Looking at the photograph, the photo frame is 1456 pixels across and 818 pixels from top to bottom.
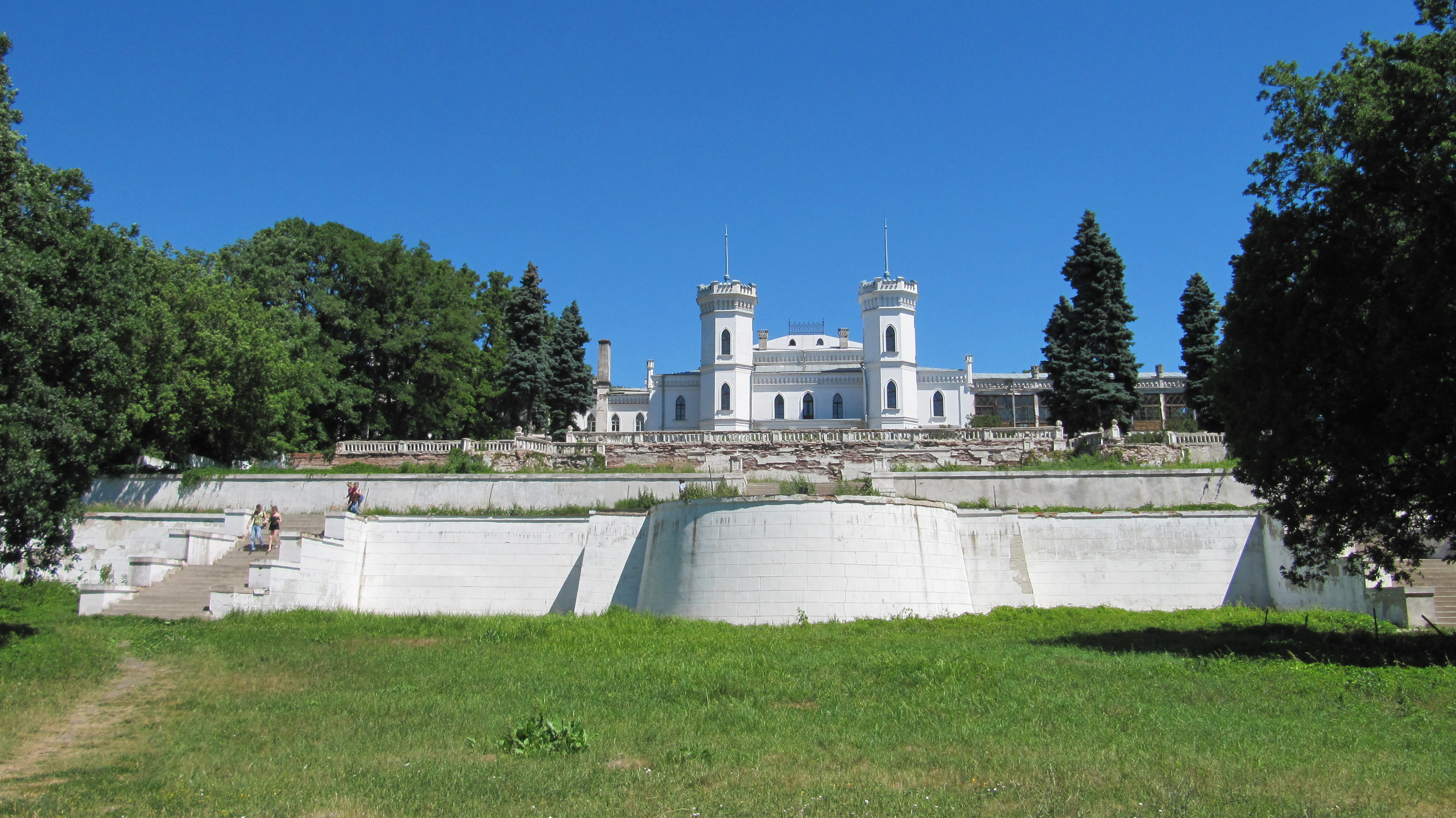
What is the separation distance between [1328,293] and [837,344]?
57210 mm

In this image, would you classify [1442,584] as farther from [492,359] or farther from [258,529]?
[492,359]

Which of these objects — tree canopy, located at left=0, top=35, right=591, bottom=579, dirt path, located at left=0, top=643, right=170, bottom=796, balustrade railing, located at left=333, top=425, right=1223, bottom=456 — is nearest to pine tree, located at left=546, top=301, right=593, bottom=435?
tree canopy, located at left=0, top=35, right=591, bottom=579

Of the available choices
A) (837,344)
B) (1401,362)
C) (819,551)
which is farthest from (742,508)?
(837,344)

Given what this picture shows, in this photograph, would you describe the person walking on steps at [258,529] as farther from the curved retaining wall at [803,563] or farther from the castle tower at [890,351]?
the castle tower at [890,351]

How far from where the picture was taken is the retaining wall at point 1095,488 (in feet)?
89.9

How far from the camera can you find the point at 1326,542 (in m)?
15.9

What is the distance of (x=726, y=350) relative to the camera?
64188 millimetres

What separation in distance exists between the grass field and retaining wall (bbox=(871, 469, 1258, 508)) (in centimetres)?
873

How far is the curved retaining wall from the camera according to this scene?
805 inches

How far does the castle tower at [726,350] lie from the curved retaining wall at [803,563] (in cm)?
4141

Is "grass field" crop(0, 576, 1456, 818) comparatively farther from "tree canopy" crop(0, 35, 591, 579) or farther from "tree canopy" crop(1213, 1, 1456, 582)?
"tree canopy" crop(0, 35, 591, 579)

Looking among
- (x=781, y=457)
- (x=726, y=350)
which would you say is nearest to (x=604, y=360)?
(x=726, y=350)

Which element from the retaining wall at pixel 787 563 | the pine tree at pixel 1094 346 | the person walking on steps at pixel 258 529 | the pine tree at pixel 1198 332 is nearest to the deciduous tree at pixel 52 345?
the retaining wall at pixel 787 563

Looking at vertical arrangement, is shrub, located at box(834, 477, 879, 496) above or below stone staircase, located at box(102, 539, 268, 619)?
above
